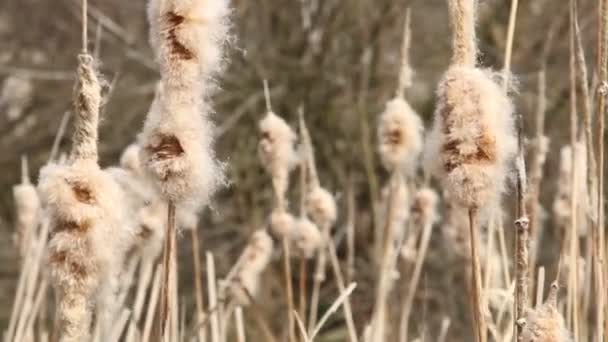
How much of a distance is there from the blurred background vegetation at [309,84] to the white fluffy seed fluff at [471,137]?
4193 millimetres

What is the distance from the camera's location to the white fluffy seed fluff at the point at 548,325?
769mm

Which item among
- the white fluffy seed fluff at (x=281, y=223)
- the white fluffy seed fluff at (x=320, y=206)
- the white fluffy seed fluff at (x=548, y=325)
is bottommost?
the white fluffy seed fluff at (x=548, y=325)

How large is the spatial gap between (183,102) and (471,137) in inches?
9.9

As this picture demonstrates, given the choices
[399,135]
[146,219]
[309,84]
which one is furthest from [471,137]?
[309,84]

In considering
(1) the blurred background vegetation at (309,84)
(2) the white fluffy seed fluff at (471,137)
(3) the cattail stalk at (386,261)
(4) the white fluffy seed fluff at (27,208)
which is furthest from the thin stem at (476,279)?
(1) the blurred background vegetation at (309,84)

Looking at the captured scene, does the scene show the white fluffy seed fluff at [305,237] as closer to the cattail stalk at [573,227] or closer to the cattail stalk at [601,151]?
the cattail stalk at [573,227]

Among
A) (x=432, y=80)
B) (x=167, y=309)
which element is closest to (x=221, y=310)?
(x=167, y=309)

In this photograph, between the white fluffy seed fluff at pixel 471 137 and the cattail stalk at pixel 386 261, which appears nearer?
the white fluffy seed fluff at pixel 471 137

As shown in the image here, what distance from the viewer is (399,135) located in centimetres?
145

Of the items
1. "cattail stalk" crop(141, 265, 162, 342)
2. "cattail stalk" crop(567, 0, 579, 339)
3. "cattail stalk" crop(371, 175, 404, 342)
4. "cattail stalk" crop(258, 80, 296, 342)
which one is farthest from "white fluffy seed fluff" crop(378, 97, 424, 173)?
"cattail stalk" crop(141, 265, 162, 342)

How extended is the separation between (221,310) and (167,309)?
0.67 m

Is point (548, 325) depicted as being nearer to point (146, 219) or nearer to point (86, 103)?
point (86, 103)

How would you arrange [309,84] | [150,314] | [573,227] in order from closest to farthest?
[573,227], [150,314], [309,84]

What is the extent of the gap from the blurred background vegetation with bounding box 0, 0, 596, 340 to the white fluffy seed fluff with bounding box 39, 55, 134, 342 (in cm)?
421
